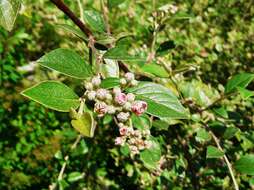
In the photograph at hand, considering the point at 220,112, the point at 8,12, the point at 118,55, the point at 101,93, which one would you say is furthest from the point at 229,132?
the point at 8,12

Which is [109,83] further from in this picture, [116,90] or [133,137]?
[133,137]

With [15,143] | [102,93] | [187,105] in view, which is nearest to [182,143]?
[187,105]

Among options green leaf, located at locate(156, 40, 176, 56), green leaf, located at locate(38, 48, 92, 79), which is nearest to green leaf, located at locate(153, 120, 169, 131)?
green leaf, located at locate(156, 40, 176, 56)

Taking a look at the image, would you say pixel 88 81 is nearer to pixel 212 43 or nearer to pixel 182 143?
pixel 182 143

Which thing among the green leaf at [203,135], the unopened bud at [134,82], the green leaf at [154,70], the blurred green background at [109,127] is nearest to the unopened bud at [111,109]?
the unopened bud at [134,82]

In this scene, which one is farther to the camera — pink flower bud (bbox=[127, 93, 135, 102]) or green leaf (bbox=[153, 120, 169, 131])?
green leaf (bbox=[153, 120, 169, 131])

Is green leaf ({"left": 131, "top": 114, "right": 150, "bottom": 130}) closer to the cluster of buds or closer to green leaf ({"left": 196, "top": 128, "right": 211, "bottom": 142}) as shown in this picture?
the cluster of buds
